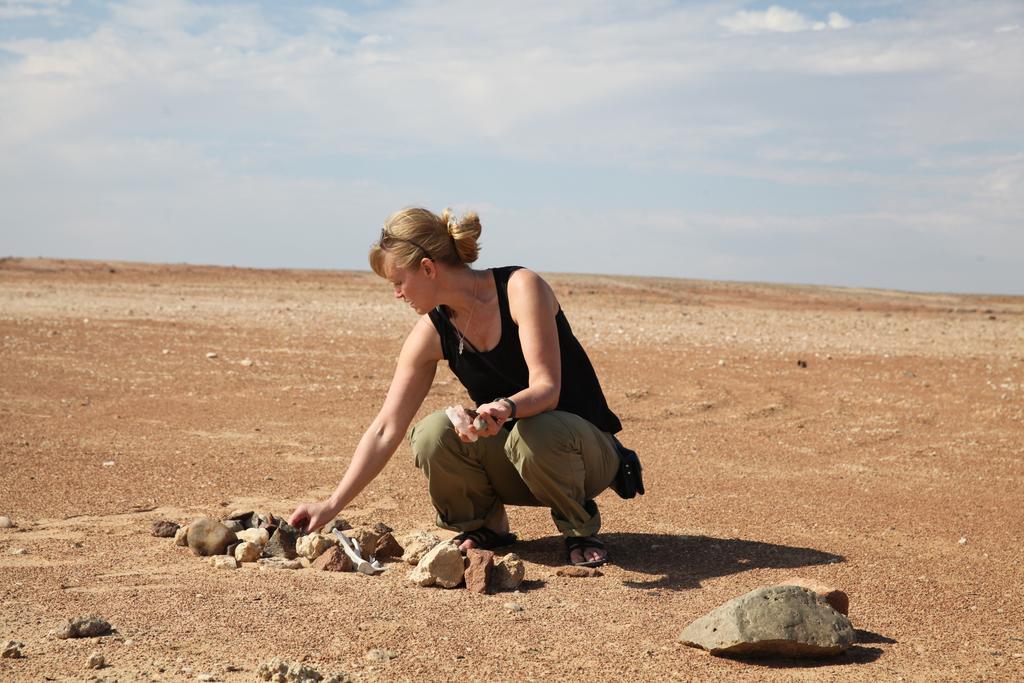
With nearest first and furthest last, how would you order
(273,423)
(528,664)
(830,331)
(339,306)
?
1. (528,664)
2. (273,423)
3. (830,331)
4. (339,306)

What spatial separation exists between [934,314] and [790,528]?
20.3 metres

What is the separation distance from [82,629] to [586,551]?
188cm

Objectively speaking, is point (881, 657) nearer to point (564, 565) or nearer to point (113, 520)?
point (564, 565)

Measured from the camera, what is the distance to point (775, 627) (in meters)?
3.33

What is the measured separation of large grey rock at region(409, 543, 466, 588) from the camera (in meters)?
4.03

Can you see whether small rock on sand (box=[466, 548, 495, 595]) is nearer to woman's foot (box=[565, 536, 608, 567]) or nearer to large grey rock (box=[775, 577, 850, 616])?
woman's foot (box=[565, 536, 608, 567])

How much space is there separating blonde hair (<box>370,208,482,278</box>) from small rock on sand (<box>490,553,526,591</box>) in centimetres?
110

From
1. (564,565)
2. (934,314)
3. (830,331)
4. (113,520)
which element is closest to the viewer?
(564,565)

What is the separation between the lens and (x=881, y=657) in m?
3.39

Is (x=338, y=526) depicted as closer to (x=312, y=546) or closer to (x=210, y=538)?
(x=312, y=546)

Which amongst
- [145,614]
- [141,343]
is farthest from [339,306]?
[145,614]

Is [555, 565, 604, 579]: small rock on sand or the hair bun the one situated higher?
the hair bun

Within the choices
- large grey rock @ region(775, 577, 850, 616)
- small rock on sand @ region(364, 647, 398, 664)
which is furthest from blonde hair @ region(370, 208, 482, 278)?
large grey rock @ region(775, 577, 850, 616)

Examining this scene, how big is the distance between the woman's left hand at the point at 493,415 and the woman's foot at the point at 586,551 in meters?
0.80
